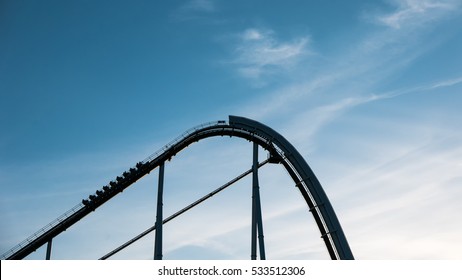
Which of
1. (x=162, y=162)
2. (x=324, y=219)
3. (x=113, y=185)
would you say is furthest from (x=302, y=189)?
(x=113, y=185)

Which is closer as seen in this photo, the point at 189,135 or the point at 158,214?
the point at 158,214

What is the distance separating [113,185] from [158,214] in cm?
383

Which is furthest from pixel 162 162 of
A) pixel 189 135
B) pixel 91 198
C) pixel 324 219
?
pixel 324 219

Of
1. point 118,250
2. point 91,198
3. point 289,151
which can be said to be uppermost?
point 289,151

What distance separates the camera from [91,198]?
1147 inches

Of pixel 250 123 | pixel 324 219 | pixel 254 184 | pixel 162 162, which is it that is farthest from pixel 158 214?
pixel 324 219

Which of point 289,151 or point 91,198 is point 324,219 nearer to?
point 289,151

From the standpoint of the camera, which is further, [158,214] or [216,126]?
[216,126]

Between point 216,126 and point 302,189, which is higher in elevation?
point 216,126

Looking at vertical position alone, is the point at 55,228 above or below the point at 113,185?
below

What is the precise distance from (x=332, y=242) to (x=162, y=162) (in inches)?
415

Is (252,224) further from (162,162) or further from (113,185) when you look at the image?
(113,185)

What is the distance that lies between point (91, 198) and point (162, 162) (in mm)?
4491

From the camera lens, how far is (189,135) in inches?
1158
